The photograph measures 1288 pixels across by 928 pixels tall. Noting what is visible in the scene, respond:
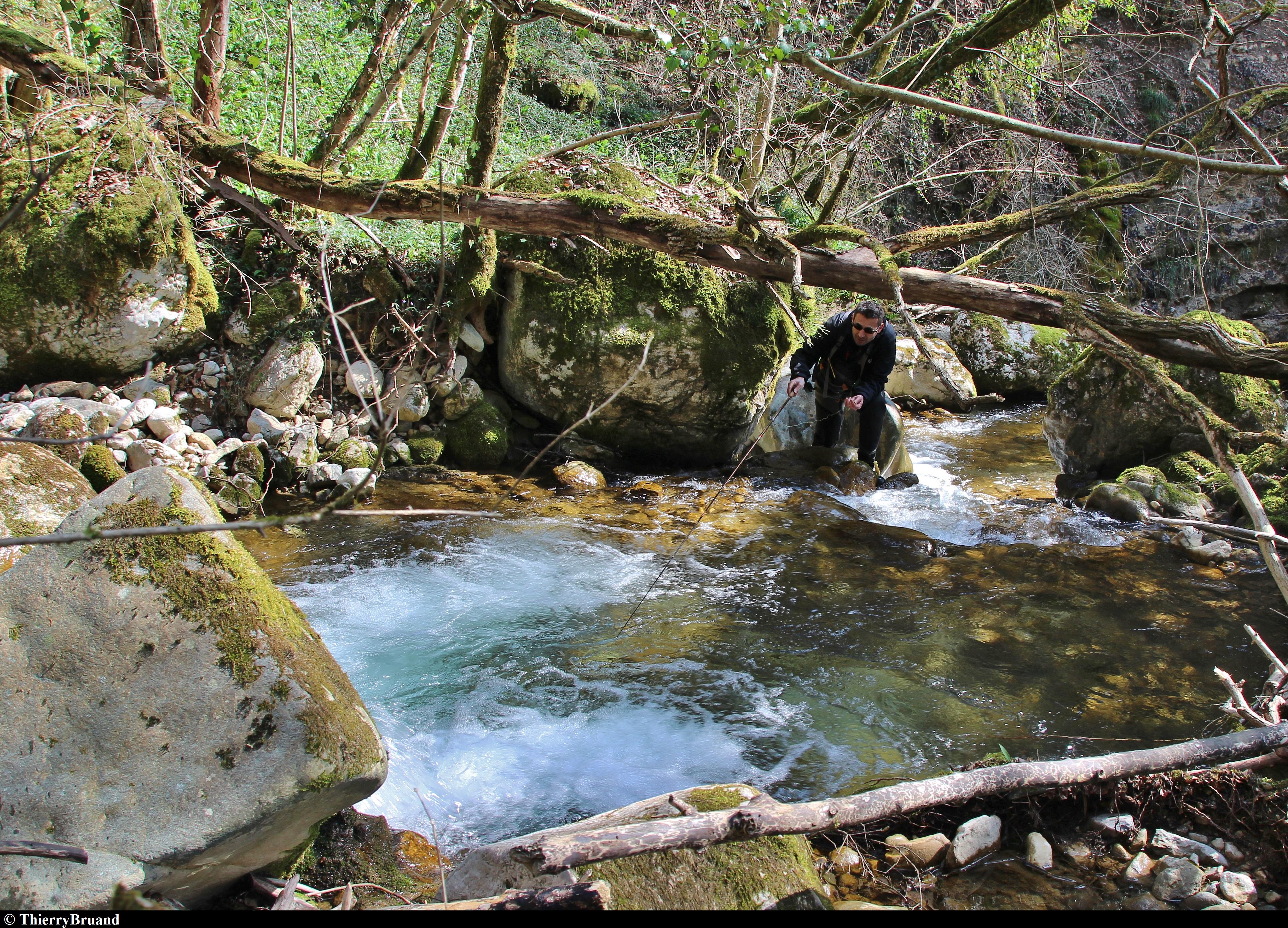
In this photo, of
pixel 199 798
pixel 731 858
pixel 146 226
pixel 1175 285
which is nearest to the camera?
pixel 199 798

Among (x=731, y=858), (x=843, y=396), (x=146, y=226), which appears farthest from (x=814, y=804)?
(x=146, y=226)

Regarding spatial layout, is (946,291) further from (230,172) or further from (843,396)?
(230,172)

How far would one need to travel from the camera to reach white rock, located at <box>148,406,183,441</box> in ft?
19.0

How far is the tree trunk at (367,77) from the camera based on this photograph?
6.31 meters

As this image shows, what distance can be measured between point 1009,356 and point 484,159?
25.8 ft

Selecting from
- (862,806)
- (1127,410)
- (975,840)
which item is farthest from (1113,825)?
(1127,410)

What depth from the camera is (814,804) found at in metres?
2.31

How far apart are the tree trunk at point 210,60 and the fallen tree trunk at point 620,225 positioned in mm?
705

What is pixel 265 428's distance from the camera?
6148 mm

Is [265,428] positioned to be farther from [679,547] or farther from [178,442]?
[679,547]

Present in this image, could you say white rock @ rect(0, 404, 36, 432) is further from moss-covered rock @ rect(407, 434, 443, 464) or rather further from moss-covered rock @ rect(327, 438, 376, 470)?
moss-covered rock @ rect(407, 434, 443, 464)

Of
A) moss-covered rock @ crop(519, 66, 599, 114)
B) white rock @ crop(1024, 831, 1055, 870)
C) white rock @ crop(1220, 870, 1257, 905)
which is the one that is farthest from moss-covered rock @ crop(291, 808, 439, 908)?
moss-covered rock @ crop(519, 66, 599, 114)

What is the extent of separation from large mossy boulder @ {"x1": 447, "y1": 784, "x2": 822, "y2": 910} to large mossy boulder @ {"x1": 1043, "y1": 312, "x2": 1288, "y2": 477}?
591cm

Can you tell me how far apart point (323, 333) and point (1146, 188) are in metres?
6.49
